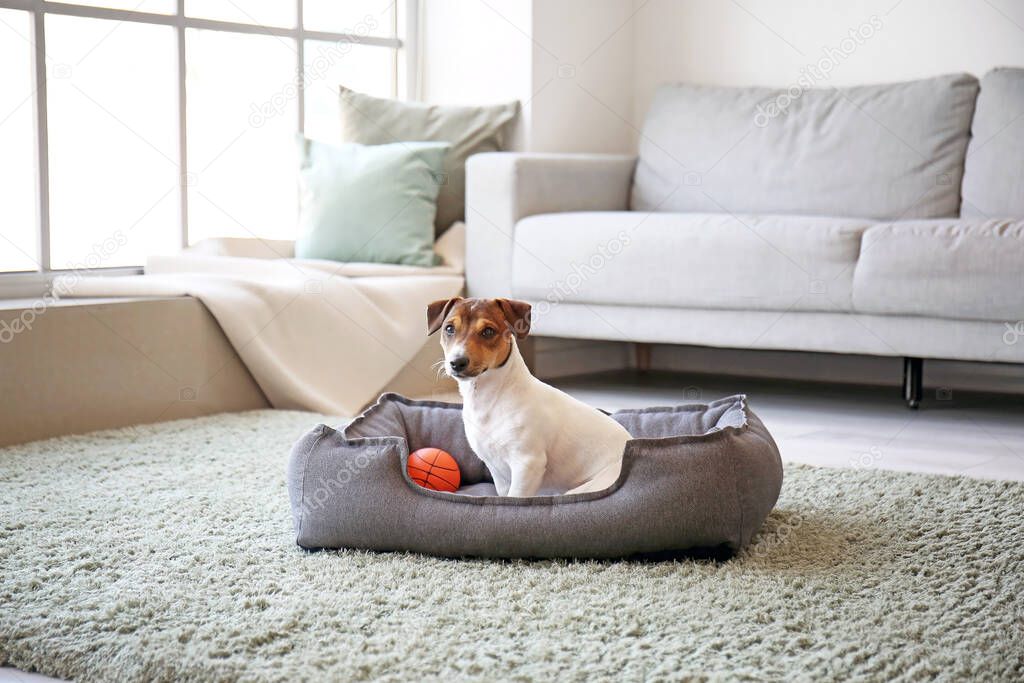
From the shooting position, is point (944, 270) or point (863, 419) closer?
point (944, 270)

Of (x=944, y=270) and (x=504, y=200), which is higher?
(x=504, y=200)

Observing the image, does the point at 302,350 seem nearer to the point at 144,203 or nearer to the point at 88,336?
the point at 88,336

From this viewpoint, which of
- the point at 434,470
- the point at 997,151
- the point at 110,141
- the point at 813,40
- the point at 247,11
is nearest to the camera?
the point at 434,470

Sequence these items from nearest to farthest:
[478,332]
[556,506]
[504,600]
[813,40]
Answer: [504,600] < [556,506] < [478,332] < [813,40]

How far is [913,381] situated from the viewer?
3.61 meters

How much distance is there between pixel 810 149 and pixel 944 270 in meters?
1.01

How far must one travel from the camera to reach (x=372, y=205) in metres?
4.12

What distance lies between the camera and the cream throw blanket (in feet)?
11.4

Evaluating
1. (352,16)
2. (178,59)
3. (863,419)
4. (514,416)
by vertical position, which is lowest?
(863,419)

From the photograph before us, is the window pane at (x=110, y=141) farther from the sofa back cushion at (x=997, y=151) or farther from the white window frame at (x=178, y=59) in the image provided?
the sofa back cushion at (x=997, y=151)

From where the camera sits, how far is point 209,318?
11.4 feet

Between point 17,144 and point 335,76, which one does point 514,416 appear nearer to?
point 17,144

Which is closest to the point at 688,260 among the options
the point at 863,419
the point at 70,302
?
the point at 863,419

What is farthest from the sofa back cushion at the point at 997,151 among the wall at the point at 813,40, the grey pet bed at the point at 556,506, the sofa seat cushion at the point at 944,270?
the grey pet bed at the point at 556,506
